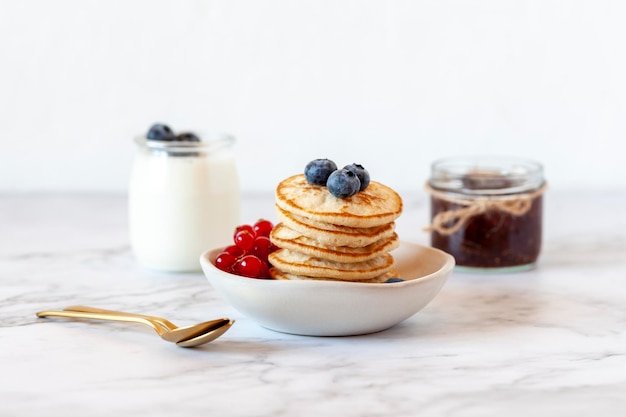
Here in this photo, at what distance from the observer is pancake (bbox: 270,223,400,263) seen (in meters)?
1.45

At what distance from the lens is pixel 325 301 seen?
4.65 feet

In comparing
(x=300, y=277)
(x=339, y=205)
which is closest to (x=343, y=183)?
(x=339, y=205)

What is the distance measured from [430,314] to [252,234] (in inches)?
12.4

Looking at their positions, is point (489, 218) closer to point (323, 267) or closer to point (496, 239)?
point (496, 239)

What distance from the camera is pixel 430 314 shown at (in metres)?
1.62

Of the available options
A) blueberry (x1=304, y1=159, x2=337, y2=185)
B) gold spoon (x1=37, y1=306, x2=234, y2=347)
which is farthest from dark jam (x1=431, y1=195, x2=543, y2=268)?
gold spoon (x1=37, y1=306, x2=234, y2=347)

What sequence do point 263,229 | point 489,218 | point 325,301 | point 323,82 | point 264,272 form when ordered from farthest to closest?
point 323,82 → point 489,218 → point 263,229 → point 264,272 → point 325,301

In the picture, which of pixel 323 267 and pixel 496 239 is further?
pixel 496 239

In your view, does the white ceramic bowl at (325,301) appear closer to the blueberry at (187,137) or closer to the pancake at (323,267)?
the pancake at (323,267)

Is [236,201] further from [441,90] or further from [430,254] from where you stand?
[441,90]

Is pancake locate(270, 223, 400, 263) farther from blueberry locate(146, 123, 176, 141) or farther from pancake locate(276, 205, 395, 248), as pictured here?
blueberry locate(146, 123, 176, 141)

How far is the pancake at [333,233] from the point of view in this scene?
1443 mm

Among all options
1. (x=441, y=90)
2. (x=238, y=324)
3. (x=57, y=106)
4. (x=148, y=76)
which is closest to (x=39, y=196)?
(x=57, y=106)

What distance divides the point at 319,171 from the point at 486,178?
0.55 m
